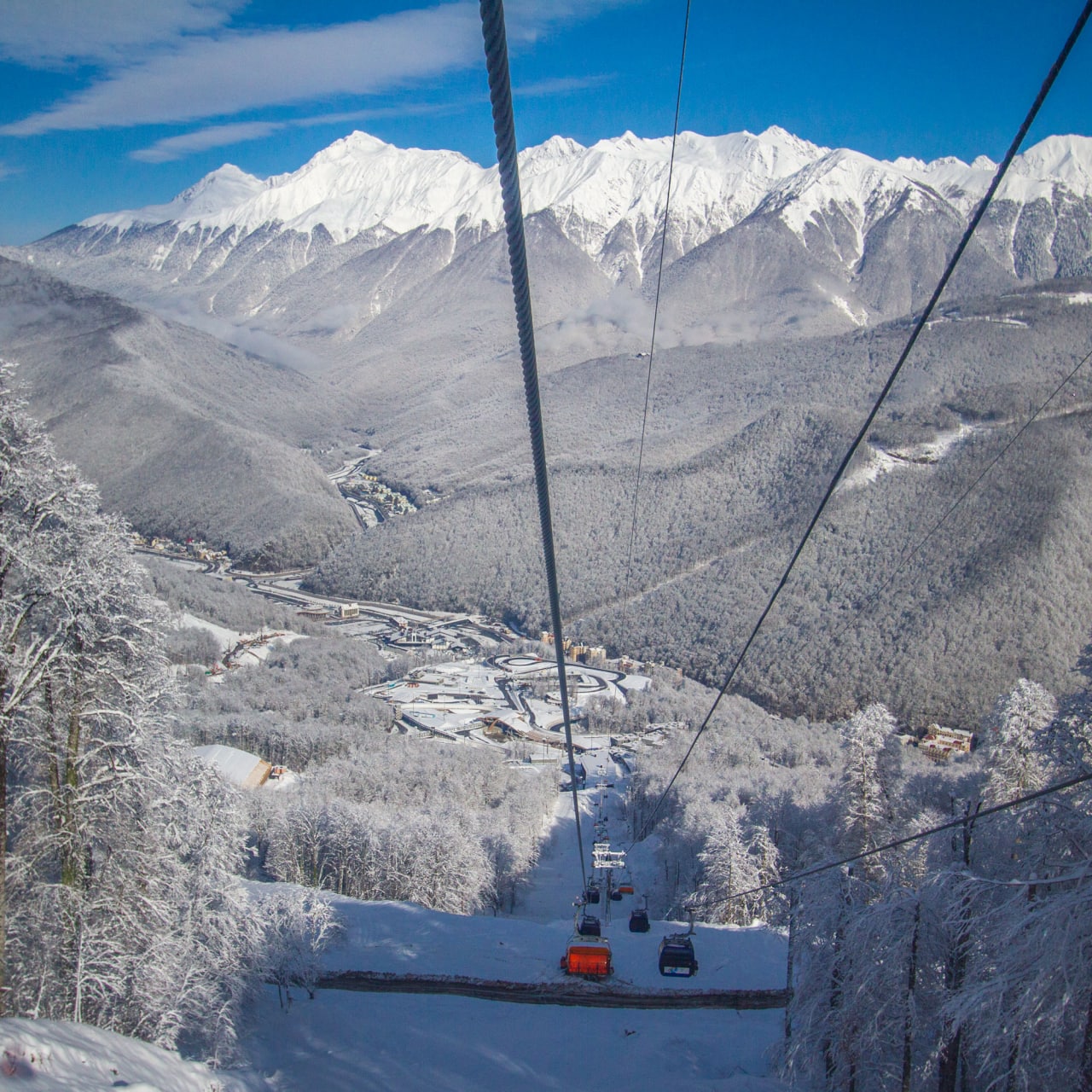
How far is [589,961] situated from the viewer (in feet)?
39.7

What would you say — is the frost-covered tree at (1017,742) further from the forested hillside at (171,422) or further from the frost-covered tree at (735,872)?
the forested hillside at (171,422)

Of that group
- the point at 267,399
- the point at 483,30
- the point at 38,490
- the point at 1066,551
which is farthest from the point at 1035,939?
the point at 267,399

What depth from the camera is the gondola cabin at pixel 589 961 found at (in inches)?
474

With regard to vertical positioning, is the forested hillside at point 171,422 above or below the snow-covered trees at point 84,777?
above

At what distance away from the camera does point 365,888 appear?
65.3 ft

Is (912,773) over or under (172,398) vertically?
under

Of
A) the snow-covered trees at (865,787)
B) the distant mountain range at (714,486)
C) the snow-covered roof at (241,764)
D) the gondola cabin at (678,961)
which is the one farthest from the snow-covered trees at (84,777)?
the snow-covered roof at (241,764)

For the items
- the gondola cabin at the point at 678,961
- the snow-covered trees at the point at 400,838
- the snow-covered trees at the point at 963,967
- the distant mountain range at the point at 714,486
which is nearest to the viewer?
the snow-covered trees at the point at 963,967

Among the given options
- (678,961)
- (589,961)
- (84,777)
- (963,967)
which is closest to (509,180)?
(84,777)

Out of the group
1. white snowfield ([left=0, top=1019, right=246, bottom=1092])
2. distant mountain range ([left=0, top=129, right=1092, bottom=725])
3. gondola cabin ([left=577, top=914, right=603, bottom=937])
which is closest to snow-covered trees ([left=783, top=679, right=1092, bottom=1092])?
white snowfield ([left=0, top=1019, right=246, bottom=1092])

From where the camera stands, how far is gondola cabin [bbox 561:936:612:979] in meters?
12.0

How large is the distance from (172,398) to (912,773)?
4540 inches

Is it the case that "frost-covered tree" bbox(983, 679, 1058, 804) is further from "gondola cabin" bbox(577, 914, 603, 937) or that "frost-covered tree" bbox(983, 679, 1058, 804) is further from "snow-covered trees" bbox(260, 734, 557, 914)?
"snow-covered trees" bbox(260, 734, 557, 914)

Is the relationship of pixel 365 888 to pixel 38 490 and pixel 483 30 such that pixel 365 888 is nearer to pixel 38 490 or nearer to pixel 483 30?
pixel 38 490
